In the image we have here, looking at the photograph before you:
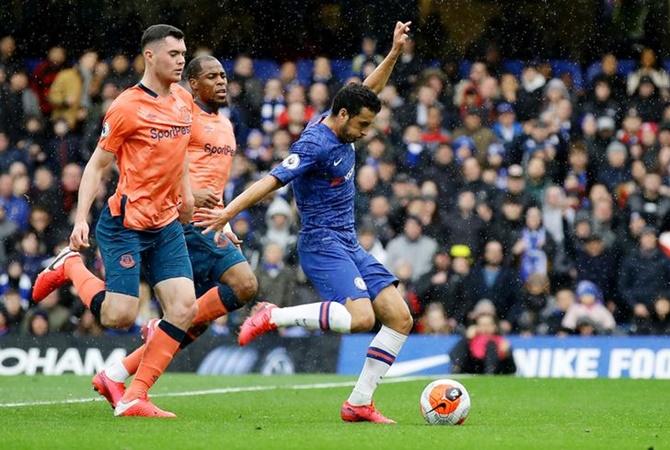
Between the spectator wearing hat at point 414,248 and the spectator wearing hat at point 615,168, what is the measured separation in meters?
2.69

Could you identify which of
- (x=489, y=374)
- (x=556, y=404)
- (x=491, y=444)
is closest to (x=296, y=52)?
(x=489, y=374)

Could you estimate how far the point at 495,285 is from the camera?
61.7ft

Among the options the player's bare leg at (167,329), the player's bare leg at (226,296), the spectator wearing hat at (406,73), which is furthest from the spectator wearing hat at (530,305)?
the player's bare leg at (167,329)

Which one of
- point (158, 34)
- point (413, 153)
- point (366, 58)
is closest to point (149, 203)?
point (158, 34)

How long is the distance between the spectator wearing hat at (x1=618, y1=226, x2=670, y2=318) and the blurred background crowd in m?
0.02

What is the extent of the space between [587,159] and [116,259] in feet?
36.8

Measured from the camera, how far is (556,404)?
1268cm

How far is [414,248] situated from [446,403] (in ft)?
29.8

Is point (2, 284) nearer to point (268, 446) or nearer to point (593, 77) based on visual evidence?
point (593, 77)

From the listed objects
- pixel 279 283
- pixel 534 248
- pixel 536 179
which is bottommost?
pixel 279 283

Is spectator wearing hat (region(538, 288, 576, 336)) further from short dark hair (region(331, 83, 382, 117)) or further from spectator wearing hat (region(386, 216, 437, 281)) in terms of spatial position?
short dark hair (region(331, 83, 382, 117))

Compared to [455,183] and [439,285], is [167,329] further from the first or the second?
[455,183]

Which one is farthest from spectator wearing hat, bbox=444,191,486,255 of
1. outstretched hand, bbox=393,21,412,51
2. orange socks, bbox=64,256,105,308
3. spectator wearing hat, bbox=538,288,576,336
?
orange socks, bbox=64,256,105,308

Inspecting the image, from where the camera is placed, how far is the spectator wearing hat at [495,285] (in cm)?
1877
